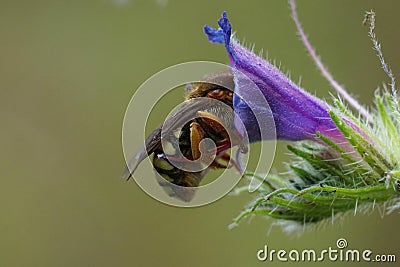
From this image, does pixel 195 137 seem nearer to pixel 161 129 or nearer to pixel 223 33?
pixel 161 129

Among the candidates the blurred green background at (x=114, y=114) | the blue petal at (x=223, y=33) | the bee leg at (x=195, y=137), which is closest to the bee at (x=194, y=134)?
the bee leg at (x=195, y=137)

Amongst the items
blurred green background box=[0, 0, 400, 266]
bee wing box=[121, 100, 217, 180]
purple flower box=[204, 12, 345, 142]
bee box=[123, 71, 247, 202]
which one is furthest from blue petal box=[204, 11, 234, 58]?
blurred green background box=[0, 0, 400, 266]

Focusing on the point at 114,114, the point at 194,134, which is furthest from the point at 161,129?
the point at 114,114

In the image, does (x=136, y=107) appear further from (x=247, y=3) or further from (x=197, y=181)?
(x=247, y=3)

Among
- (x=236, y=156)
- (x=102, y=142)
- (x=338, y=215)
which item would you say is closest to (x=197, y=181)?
(x=236, y=156)

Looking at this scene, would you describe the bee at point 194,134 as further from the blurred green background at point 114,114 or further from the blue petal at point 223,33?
the blurred green background at point 114,114

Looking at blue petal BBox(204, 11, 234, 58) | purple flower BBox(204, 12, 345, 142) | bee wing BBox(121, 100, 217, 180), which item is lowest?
bee wing BBox(121, 100, 217, 180)

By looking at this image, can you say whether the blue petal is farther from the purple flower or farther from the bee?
the bee
